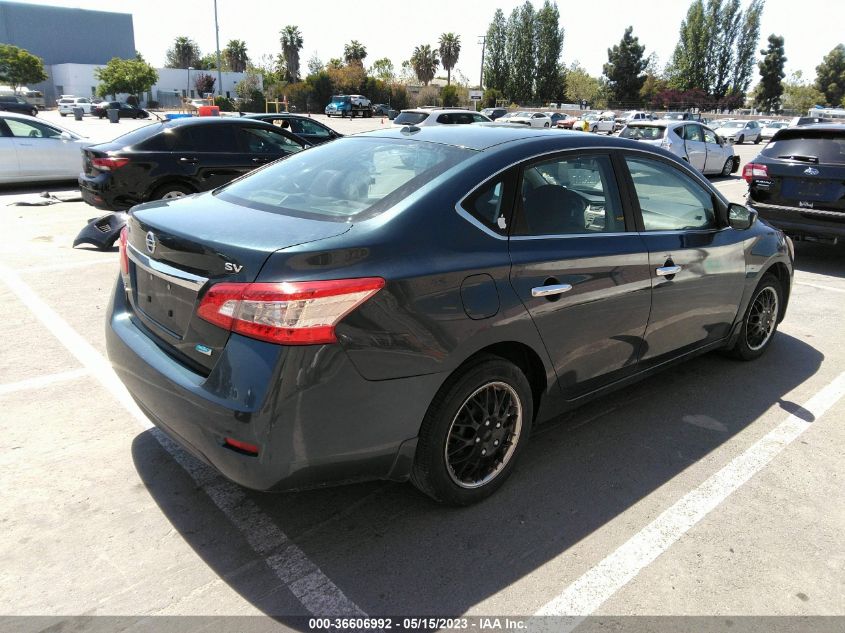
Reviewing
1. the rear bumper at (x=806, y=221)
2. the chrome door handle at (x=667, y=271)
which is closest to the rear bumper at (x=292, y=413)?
the chrome door handle at (x=667, y=271)

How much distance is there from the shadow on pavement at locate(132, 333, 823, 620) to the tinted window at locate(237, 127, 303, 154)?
278 inches

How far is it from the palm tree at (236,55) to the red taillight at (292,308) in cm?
13418

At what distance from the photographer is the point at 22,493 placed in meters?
3.11

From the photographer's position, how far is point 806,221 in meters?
8.04

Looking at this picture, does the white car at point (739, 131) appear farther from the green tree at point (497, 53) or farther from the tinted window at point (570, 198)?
the green tree at point (497, 53)

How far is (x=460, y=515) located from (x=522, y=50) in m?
102

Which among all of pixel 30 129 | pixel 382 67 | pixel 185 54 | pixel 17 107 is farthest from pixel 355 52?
pixel 30 129

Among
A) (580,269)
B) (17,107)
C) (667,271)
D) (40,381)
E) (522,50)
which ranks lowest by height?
(40,381)

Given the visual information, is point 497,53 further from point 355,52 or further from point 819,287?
point 819,287

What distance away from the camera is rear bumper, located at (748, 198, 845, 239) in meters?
7.77

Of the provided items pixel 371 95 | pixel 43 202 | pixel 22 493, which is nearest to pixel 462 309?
pixel 22 493

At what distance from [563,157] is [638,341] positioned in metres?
1.12

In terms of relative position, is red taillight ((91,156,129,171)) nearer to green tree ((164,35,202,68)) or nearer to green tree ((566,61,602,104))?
green tree ((566,61,602,104))

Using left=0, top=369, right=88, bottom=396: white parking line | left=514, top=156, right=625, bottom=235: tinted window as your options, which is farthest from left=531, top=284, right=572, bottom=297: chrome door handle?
left=0, top=369, right=88, bottom=396: white parking line
